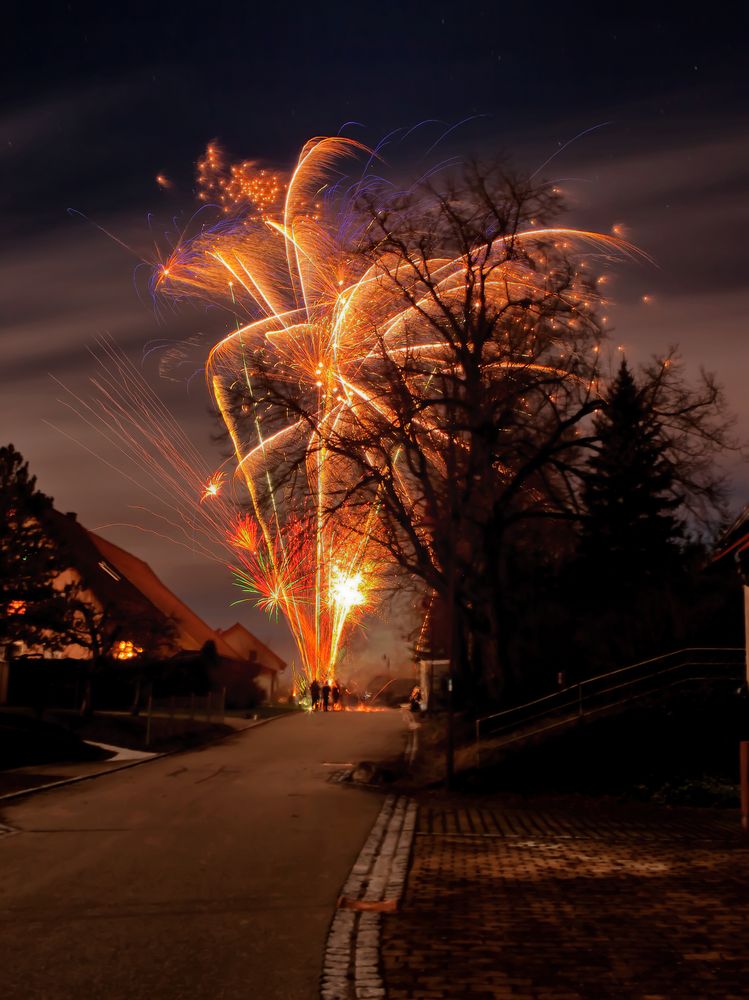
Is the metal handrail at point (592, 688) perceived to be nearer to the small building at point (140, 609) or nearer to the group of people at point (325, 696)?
the small building at point (140, 609)

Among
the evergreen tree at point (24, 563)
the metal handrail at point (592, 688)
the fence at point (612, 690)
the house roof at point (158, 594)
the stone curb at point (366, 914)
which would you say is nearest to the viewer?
the stone curb at point (366, 914)

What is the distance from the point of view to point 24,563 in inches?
1150

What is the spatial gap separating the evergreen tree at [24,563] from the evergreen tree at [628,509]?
15.5 meters

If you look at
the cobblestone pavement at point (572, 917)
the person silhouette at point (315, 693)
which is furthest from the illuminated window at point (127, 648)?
the cobblestone pavement at point (572, 917)

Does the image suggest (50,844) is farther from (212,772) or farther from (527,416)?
(527,416)

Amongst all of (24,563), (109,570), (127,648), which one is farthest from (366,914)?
(109,570)

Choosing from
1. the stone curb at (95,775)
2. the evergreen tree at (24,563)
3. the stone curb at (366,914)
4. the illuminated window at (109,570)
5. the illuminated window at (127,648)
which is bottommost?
the stone curb at (366,914)

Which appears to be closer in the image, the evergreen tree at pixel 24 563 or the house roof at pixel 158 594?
the evergreen tree at pixel 24 563

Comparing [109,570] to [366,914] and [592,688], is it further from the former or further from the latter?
[366,914]

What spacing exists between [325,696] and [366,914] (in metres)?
37.6

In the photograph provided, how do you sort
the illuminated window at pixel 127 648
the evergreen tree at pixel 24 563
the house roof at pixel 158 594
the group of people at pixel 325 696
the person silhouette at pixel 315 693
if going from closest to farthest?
the evergreen tree at pixel 24 563
the illuminated window at pixel 127 648
the person silhouette at pixel 315 693
the group of people at pixel 325 696
the house roof at pixel 158 594

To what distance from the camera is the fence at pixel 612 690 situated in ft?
63.4

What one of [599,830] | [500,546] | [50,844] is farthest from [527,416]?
[50,844]

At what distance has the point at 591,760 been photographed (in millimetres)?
18781
